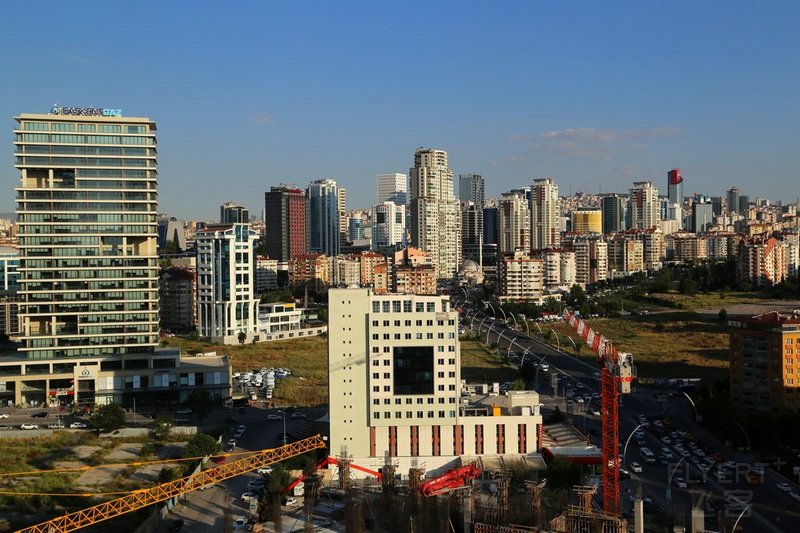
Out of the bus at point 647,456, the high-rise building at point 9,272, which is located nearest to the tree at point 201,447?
the bus at point 647,456

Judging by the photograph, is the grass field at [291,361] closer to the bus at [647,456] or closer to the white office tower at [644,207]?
the bus at [647,456]

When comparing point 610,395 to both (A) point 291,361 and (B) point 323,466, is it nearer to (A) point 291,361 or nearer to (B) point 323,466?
(B) point 323,466

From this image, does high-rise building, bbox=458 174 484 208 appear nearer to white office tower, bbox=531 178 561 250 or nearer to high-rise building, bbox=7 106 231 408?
white office tower, bbox=531 178 561 250

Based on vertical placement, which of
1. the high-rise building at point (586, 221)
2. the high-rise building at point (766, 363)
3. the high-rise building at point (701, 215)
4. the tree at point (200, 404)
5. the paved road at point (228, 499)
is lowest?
the paved road at point (228, 499)

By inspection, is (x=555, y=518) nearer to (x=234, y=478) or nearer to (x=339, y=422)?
(x=339, y=422)

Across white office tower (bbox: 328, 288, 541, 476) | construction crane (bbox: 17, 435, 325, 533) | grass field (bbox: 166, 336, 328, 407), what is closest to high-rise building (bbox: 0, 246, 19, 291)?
grass field (bbox: 166, 336, 328, 407)

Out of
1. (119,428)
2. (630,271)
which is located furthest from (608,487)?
(630,271)

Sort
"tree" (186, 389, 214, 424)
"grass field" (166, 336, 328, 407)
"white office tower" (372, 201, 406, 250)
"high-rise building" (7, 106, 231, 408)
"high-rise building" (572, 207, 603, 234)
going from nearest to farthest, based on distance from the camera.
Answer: "tree" (186, 389, 214, 424) → "high-rise building" (7, 106, 231, 408) → "grass field" (166, 336, 328, 407) → "white office tower" (372, 201, 406, 250) → "high-rise building" (572, 207, 603, 234)
